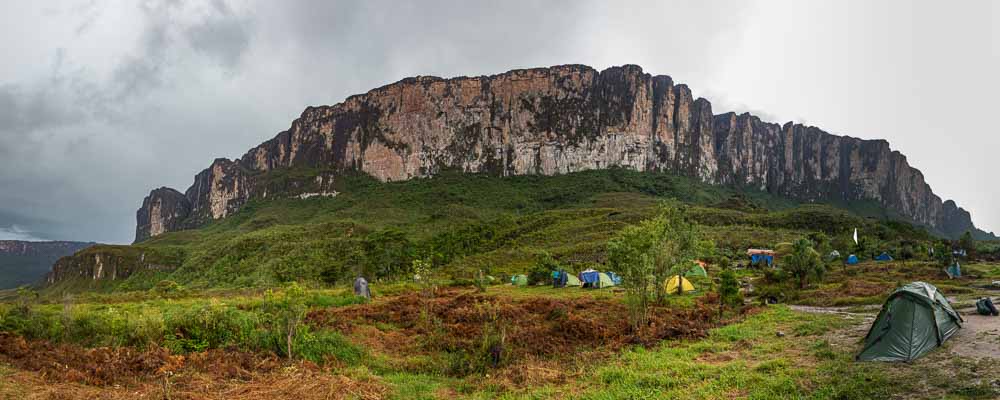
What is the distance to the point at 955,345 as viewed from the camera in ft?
32.0

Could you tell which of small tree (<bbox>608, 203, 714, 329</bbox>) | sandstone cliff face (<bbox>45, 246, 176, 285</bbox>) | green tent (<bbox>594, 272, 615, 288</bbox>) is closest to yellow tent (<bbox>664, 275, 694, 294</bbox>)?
small tree (<bbox>608, 203, 714, 329</bbox>)

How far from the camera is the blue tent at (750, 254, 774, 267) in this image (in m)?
45.3

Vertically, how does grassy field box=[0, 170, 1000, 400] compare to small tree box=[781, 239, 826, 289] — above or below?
below

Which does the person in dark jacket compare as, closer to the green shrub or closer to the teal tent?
the green shrub

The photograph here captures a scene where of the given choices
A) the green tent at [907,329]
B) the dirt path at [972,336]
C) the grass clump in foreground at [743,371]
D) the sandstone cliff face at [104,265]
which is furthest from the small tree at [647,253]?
the sandstone cliff face at [104,265]

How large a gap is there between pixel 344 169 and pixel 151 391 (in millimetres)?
160656

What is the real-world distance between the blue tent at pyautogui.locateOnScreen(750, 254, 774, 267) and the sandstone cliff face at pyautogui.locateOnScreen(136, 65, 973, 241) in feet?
323

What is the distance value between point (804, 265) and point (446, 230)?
67.7 metres

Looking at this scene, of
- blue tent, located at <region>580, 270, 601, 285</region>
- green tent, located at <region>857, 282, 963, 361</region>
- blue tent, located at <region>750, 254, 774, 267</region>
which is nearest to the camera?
green tent, located at <region>857, 282, 963, 361</region>

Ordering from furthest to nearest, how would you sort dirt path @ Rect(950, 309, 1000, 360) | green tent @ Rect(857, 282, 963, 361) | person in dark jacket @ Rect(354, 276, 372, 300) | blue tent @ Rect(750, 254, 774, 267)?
blue tent @ Rect(750, 254, 774, 267), person in dark jacket @ Rect(354, 276, 372, 300), green tent @ Rect(857, 282, 963, 361), dirt path @ Rect(950, 309, 1000, 360)

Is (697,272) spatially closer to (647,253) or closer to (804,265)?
(804,265)

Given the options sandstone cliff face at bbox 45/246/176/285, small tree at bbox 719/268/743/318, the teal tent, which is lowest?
sandstone cliff face at bbox 45/246/176/285

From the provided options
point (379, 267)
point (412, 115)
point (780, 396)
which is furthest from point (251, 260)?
point (412, 115)

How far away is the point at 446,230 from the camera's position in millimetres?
89125
